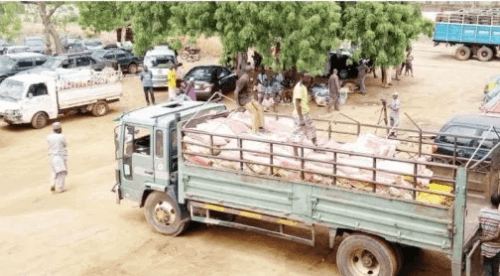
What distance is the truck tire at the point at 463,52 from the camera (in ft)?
103

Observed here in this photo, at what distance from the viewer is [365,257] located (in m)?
8.23

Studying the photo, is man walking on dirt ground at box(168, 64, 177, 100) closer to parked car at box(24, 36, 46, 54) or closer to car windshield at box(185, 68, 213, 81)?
car windshield at box(185, 68, 213, 81)

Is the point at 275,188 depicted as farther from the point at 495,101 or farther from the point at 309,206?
the point at 495,101

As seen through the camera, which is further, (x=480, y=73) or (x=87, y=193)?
(x=480, y=73)

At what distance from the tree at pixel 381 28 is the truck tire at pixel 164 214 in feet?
Answer: 39.7

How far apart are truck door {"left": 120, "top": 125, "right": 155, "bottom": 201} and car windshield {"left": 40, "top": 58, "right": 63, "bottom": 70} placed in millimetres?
15679

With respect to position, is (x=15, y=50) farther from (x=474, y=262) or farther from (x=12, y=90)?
(x=474, y=262)


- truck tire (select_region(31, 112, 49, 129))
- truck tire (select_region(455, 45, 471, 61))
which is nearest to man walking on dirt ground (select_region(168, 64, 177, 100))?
truck tire (select_region(31, 112, 49, 129))

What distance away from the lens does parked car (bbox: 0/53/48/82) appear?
24562mm

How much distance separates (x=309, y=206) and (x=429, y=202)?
66.9 inches

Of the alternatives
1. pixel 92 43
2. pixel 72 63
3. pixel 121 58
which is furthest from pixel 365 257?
pixel 92 43

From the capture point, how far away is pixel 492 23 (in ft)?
96.8

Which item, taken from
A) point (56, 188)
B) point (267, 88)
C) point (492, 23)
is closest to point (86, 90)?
point (267, 88)

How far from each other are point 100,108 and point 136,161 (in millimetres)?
10979
